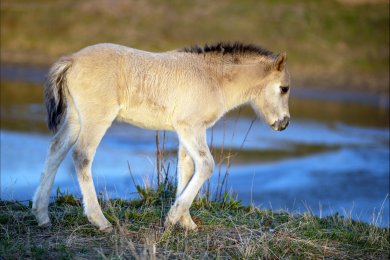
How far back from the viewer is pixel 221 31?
30.2 m

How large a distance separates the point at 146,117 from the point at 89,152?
89 cm

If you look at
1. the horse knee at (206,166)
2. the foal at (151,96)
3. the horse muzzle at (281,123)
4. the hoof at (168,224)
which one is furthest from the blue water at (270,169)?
the horse knee at (206,166)

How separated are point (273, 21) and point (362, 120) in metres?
11.0

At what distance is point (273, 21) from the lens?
104ft

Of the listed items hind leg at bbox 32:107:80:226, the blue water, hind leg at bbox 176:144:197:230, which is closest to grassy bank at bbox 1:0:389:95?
the blue water

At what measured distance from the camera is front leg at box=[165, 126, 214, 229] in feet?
25.6

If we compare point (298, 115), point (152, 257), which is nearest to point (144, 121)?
point (152, 257)

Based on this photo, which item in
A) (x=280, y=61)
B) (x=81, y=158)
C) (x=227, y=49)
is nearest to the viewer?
(x=81, y=158)

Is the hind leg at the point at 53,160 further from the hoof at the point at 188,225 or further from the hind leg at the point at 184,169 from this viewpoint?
the hoof at the point at 188,225

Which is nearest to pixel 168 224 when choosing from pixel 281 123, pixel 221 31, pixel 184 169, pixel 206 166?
pixel 206 166

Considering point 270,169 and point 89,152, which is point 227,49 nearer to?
point 89,152

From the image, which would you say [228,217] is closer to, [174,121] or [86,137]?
Answer: [174,121]

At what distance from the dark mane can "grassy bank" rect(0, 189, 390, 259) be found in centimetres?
217

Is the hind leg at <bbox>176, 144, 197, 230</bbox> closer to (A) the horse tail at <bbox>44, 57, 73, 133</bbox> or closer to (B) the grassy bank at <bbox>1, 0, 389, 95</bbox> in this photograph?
(A) the horse tail at <bbox>44, 57, 73, 133</bbox>
